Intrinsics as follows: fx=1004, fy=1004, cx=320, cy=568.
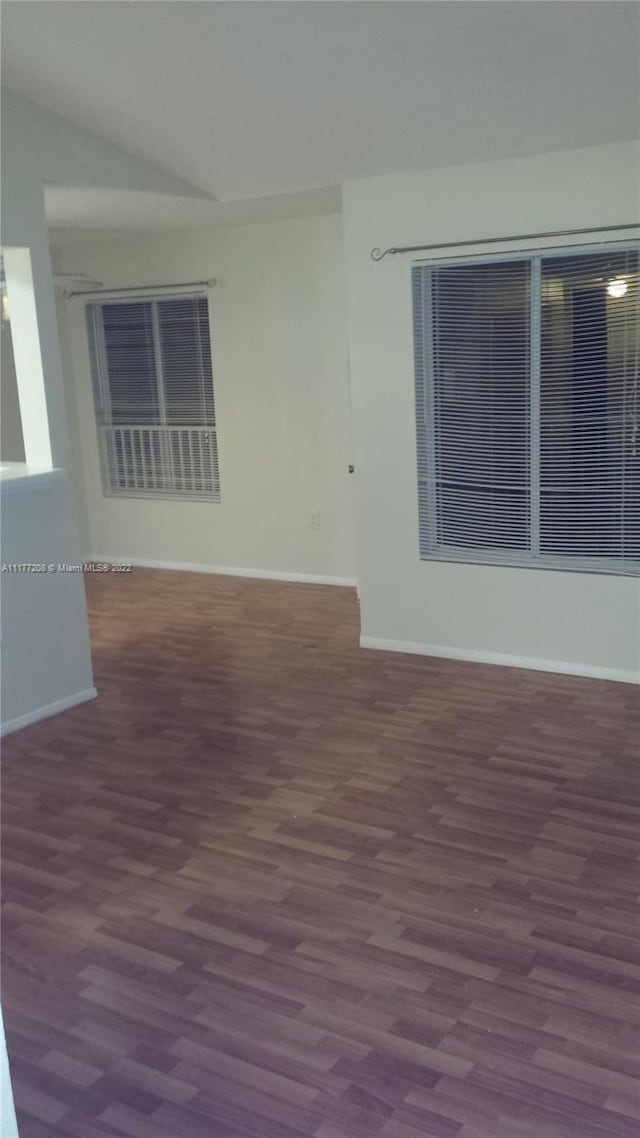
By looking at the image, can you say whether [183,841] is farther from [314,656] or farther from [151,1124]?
[314,656]

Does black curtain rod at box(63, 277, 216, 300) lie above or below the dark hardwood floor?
above

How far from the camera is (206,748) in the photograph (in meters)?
3.95

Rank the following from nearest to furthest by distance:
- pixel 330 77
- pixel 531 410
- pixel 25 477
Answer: pixel 330 77
pixel 25 477
pixel 531 410

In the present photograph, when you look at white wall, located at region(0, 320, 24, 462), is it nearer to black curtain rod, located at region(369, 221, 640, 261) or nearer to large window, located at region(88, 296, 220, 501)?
large window, located at region(88, 296, 220, 501)

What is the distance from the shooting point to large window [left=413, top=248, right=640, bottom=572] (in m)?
4.25

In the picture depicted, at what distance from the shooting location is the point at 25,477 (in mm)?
4168

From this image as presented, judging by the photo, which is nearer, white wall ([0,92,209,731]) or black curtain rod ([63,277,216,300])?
white wall ([0,92,209,731])

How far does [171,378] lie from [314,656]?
2.80 meters

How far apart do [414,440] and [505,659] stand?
1127mm

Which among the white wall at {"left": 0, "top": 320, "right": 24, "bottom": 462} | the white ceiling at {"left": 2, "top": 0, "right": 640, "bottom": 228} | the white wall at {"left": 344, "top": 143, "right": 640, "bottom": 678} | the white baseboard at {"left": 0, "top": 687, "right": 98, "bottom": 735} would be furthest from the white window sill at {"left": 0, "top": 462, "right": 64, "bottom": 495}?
the white wall at {"left": 0, "top": 320, "right": 24, "bottom": 462}

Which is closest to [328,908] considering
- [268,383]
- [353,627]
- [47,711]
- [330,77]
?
[47,711]

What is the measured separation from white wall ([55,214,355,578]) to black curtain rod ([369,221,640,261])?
1.42 m

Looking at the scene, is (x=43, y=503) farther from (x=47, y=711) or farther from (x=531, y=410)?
(x=531, y=410)

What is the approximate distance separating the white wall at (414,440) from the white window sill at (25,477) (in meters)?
1.49
